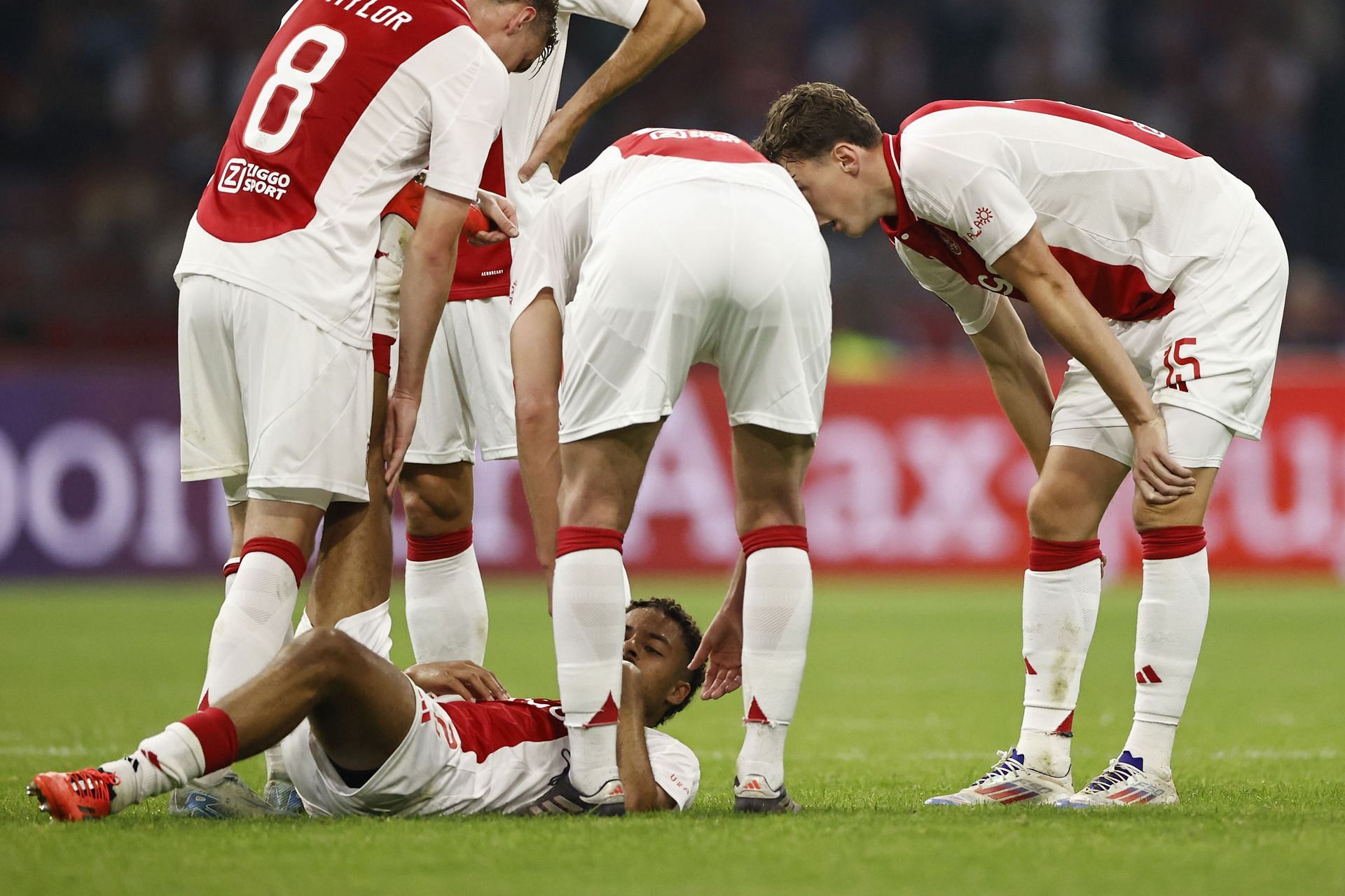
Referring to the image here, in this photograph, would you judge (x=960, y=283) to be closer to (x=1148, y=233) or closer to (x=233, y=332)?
(x=1148, y=233)

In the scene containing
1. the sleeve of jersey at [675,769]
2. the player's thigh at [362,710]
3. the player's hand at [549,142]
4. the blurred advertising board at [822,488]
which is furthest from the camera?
the blurred advertising board at [822,488]

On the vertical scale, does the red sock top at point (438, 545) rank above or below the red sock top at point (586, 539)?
below

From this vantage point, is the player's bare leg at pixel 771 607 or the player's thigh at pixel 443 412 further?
the player's thigh at pixel 443 412

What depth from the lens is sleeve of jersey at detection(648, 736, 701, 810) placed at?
12.5 ft

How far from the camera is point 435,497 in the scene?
16.2 feet

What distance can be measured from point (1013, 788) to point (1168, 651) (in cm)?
51

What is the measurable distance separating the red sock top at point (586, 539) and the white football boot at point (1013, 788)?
1.06m

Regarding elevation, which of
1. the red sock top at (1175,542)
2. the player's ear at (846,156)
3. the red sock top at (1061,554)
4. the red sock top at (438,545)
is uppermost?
the player's ear at (846,156)

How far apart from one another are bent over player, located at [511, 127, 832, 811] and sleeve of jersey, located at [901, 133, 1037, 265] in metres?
0.39

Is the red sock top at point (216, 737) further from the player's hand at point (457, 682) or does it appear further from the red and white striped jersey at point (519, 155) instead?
the red and white striped jersey at point (519, 155)

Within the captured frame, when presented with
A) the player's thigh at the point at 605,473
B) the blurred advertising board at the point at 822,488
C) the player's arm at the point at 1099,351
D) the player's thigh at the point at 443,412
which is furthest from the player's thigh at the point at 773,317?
the blurred advertising board at the point at 822,488

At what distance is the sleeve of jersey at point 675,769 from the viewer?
3.81m

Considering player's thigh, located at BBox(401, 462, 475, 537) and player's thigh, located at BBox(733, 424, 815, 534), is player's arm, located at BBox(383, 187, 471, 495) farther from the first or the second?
player's thigh, located at BBox(401, 462, 475, 537)

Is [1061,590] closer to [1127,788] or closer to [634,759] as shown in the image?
[1127,788]
